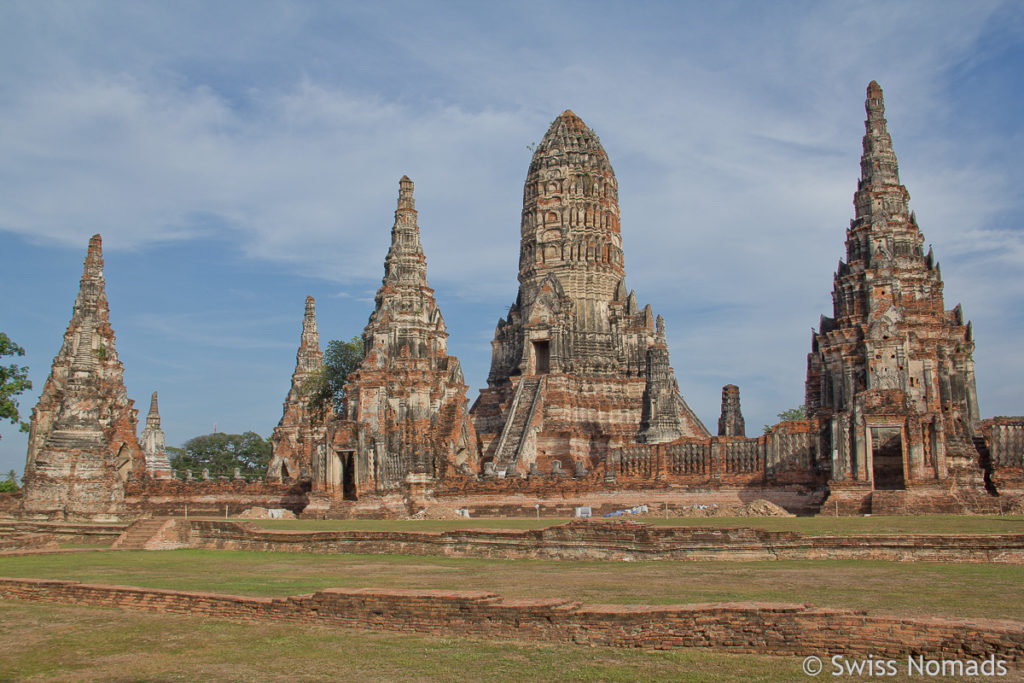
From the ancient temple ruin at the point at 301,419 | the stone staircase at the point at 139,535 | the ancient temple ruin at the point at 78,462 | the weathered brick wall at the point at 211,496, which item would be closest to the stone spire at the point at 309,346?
the ancient temple ruin at the point at 301,419

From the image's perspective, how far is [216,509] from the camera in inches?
1411

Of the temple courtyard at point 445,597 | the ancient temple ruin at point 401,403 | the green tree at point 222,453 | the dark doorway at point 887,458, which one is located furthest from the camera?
the green tree at point 222,453

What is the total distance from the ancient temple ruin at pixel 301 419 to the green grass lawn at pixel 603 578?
82.5 ft

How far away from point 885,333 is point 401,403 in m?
17.7

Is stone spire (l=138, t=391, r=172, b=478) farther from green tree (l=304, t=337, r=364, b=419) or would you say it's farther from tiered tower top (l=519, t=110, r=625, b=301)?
tiered tower top (l=519, t=110, r=625, b=301)

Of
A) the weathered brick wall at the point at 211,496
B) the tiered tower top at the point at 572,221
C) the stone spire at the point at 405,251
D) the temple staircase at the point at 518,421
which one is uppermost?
the tiered tower top at the point at 572,221

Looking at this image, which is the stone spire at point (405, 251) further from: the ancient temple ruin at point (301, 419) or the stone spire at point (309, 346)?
the stone spire at point (309, 346)

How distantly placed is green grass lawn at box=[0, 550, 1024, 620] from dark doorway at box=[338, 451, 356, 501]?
53.2 ft

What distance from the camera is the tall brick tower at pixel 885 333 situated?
28.5 metres

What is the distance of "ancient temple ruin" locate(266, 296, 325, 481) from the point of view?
44.9m

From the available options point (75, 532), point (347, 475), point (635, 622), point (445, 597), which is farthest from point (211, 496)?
point (635, 622)

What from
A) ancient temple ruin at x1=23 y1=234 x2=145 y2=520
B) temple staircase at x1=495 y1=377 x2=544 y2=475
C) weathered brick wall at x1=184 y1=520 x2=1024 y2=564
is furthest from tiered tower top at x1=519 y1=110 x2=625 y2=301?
weathered brick wall at x1=184 y1=520 x2=1024 y2=564

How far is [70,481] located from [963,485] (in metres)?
25.0

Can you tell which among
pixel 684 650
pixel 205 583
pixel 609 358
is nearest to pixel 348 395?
pixel 609 358
